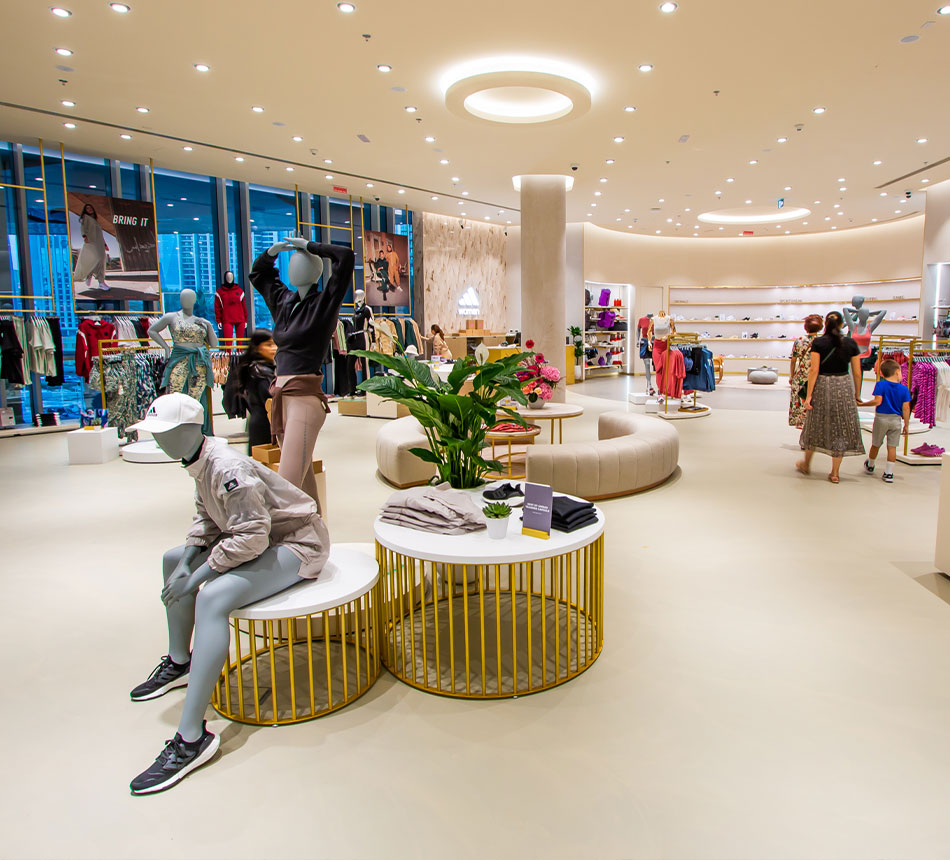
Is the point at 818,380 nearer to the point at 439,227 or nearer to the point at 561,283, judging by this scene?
the point at 561,283

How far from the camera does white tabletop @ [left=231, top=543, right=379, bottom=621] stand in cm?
240

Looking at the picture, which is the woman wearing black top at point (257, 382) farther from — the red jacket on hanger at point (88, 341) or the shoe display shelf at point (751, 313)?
the shoe display shelf at point (751, 313)

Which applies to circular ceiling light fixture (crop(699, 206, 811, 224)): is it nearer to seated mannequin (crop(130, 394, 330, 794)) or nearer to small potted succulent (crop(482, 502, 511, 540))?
small potted succulent (crop(482, 502, 511, 540))

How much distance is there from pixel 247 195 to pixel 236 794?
38.5ft

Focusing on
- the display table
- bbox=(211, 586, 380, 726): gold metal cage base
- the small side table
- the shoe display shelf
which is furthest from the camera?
the shoe display shelf

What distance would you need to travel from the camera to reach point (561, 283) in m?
10.7

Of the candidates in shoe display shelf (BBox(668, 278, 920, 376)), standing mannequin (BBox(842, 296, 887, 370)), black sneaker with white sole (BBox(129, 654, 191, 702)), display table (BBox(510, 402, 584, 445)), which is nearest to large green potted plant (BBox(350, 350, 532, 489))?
black sneaker with white sole (BBox(129, 654, 191, 702))

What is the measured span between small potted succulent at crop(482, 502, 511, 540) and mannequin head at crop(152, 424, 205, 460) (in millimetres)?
1118

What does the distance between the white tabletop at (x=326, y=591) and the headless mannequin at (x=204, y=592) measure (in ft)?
0.12

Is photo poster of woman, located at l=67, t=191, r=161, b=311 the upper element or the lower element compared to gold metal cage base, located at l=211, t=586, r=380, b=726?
upper

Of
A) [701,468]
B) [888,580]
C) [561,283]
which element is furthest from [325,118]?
[888,580]

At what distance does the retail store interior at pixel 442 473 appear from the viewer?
2.19 metres

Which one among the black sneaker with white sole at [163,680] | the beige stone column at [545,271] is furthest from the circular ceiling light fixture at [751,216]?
the black sneaker with white sole at [163,680]

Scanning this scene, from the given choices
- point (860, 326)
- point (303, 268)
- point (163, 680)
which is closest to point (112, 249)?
point (303, 268)
